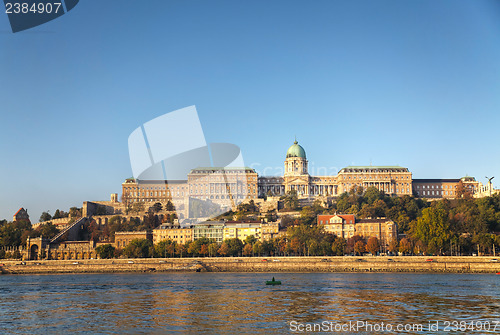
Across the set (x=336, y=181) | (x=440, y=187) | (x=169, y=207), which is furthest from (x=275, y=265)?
(x=440, y=187)

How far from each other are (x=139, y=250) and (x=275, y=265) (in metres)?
25.5

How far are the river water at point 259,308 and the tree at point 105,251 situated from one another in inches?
1677

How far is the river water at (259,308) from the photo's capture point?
30.1 metres

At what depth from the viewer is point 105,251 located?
97.2 metres

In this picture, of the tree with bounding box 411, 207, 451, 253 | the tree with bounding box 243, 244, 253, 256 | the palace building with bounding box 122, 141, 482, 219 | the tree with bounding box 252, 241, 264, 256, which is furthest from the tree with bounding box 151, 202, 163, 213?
the tree with bounding box 411, 207, 451, 253

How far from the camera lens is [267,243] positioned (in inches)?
3639

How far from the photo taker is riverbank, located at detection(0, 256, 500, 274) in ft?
233

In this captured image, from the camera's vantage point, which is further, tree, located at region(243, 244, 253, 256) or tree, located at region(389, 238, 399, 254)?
tree, located at region(243, 244, 253, 256)

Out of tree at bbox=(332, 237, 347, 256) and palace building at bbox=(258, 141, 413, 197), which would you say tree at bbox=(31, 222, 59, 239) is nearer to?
palace building at bbox=(258, 141, 413, 197)

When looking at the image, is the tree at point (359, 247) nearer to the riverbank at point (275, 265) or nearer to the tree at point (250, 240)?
the riverbank at point (275, 265)

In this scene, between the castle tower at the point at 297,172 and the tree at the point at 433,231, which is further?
the castle tower at the point at 297,172

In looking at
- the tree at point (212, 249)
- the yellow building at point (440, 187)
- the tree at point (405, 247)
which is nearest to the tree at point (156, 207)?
the tree at point (212, 249)

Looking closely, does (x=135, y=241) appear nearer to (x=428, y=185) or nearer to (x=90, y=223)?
(x=90, y=223)

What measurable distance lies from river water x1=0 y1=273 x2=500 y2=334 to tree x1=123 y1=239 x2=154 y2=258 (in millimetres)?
38816
